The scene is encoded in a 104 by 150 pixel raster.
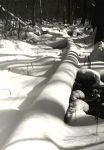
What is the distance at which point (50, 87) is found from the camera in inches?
194

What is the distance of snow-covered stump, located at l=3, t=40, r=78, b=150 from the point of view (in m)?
3.12

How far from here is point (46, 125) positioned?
3.58 m

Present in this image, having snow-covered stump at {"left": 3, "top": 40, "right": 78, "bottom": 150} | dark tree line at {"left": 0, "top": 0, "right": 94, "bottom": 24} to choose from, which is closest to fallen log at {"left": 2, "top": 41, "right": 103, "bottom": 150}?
snow-covered stump at {"left": 3, "top": 40, "right": 78, "bottom": 150}

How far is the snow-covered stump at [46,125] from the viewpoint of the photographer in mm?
3125

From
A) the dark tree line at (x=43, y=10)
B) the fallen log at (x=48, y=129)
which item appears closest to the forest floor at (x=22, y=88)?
the fallen log at (x=48, y=129)

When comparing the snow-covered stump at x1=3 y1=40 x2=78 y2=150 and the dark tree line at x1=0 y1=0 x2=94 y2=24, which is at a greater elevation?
the snow-covered stump at x1=3 y1=40 x2=78 y2=150

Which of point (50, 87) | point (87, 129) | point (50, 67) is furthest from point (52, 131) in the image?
point (50, 67)

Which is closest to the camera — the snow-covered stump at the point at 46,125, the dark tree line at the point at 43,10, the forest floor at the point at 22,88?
the snow-covered stump at the point at 46,125

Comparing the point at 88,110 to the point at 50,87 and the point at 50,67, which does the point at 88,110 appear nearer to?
the point at 50,87

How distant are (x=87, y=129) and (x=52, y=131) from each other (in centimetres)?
48

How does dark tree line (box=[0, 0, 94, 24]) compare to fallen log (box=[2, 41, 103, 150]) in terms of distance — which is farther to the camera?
dark tree line (box=[0, 0, 94, 24])

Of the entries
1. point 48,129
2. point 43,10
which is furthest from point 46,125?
point 43,10

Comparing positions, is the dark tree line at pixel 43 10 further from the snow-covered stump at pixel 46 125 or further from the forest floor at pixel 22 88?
the snow-covered stump at pixel 46 125

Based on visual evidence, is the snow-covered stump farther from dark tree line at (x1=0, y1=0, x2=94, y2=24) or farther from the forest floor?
dark tree line at (x1=0, y1=0, x2=94, y2=24)
